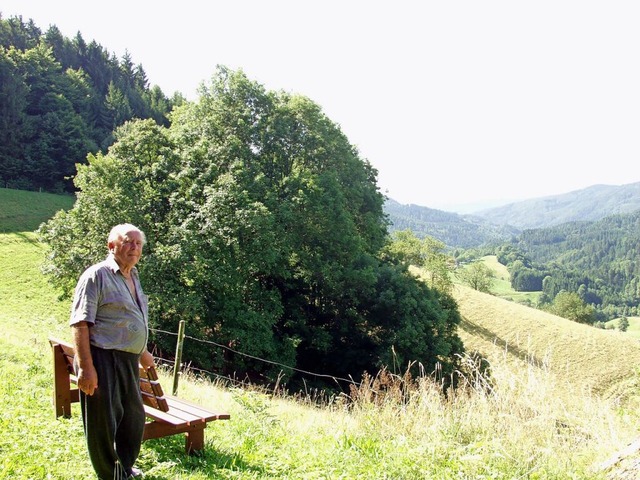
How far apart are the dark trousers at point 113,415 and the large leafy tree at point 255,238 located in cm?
1401

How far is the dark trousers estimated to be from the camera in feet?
12.8

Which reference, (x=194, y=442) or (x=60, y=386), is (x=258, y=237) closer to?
(x=60, y=386)

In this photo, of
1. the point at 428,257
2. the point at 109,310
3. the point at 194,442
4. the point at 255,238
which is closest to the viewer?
the point at 109,310

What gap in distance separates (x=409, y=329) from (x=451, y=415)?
16400 millimetres

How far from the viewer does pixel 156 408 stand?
4645mm

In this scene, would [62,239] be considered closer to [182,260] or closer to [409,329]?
[182,260]

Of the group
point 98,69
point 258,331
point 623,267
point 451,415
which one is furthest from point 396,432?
point 623,267

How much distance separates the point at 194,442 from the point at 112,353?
1491mm

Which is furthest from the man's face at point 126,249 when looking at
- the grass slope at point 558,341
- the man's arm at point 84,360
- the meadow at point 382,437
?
the grass slope at point 558,341

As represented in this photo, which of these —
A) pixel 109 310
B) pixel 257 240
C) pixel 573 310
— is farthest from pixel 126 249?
pixel 573 310

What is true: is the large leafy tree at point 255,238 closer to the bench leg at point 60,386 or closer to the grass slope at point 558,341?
the grass slope at point 558,341

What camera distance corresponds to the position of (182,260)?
1842cm

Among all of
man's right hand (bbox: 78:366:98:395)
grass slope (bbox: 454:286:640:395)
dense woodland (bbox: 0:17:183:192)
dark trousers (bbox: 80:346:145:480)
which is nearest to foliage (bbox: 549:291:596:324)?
grass slope (bbox: 454:286:640:395)

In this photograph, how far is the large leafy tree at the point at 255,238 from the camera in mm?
18922
